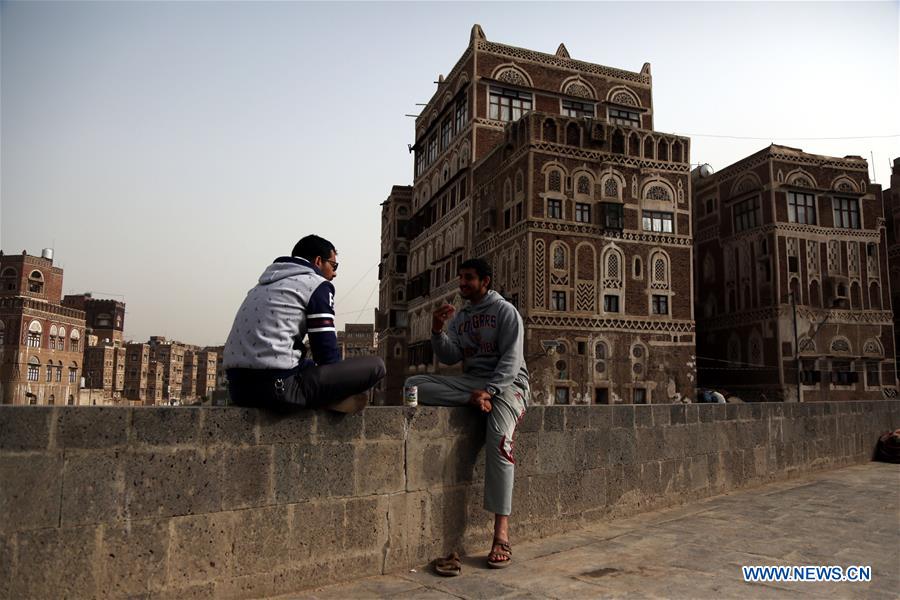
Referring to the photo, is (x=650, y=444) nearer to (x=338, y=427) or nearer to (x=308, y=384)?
(x=338, y=427)

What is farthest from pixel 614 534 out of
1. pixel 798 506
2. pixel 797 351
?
pixel 797 351

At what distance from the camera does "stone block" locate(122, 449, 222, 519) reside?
3.98 meters

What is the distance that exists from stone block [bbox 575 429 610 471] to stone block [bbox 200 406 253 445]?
360 cm

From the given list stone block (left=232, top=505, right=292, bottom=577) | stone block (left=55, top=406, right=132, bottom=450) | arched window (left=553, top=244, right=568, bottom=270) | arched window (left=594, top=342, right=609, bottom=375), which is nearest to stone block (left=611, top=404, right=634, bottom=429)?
stone block (left=232, top=505, right=292, bottom=577)

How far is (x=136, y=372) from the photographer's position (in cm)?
12231

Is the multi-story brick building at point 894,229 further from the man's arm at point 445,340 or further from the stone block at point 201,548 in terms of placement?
the stone block at point 201,548

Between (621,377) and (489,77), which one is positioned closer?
(621,377)

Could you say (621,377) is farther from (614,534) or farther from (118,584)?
(118,584)

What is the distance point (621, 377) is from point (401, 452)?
33199 millimetres

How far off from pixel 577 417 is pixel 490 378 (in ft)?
5.30

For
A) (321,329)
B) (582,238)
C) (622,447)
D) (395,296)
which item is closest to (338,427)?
(321,329)

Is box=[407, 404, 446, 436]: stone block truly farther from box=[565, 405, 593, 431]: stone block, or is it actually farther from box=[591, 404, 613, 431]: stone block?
box=[591, 404, 613, 431]: stone block

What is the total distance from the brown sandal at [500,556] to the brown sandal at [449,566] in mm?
257

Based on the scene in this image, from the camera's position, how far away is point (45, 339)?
3285 inches
